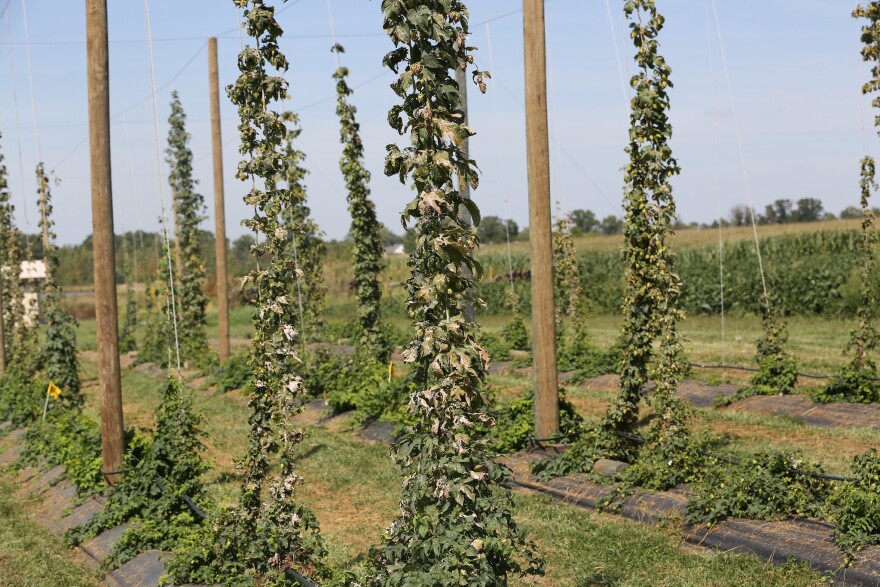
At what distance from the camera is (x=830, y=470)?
10297 mm

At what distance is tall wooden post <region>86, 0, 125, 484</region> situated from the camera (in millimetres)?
11438

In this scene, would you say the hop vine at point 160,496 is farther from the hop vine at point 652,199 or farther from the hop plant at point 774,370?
the hop plant at point 774,370

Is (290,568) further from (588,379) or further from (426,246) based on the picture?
(588,379)

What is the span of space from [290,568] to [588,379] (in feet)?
Answer: 36.4

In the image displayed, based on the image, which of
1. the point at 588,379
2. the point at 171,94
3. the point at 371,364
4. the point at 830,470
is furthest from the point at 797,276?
the point at 171,94

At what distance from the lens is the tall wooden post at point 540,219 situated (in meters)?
11.4

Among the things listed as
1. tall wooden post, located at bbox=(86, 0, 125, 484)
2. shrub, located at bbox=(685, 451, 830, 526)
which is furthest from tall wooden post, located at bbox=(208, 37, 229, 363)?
shrub, located at bbox=(685, 451, 830, 526)

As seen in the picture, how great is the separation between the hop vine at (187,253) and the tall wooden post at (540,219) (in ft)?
47.8

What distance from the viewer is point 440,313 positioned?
557 centimetres

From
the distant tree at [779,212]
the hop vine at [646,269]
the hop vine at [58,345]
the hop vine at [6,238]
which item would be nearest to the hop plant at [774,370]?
the hop vine at [646,269]

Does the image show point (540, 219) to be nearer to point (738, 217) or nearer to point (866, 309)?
point (866, 309)

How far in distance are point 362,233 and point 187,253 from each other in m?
11.8

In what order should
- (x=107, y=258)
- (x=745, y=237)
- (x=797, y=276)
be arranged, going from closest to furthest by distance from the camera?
(x=107, y=258), (x=797, y=276), (x=745, y=237)

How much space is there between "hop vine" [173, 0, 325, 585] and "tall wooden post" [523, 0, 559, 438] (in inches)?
156
